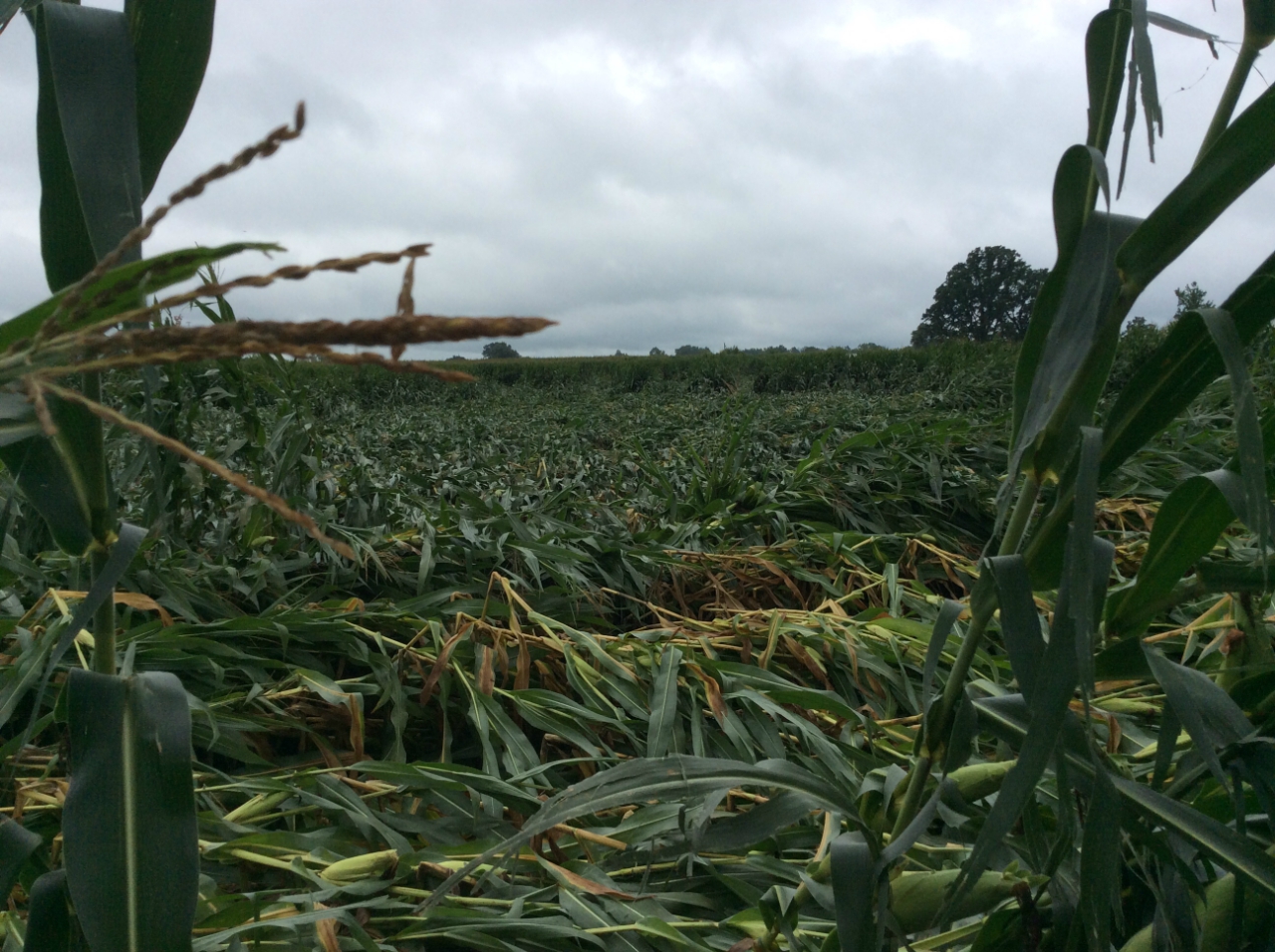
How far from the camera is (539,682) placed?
Result: 133 centimetres

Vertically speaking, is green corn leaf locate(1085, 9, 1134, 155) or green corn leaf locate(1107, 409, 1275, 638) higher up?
green corn leaf locate(1085, 9, 1134, 155)

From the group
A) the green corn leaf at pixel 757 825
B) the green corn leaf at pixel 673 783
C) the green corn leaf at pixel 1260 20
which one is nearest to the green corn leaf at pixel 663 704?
the green corn leaf at pixel 757 825

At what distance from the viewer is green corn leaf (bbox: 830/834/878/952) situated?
547 mm

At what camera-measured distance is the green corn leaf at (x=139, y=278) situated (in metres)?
0.30

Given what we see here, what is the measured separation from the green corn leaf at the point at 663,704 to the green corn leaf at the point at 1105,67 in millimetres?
876

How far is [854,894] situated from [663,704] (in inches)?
24.1

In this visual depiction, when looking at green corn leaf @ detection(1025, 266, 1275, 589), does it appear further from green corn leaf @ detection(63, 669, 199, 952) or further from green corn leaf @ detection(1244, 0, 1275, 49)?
green corn leaf @ detection(63, 669, 199, 952)

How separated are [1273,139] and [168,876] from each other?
86cm

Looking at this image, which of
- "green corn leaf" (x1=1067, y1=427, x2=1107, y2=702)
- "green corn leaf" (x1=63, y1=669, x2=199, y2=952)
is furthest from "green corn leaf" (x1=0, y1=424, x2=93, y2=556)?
"green corn leaf" (x1=1067, y1=427, x2=1107, y2=702)

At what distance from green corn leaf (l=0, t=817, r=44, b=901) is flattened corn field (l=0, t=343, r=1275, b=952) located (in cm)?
17

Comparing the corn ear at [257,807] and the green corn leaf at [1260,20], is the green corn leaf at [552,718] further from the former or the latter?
the green corn leaf at [1260,20]

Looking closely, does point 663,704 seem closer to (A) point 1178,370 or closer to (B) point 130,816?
(B) point 130,816

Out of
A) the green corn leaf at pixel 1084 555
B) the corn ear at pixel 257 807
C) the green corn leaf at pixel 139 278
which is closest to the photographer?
the green corn leaf at pixel 139 278

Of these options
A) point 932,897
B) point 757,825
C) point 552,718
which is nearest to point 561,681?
point 552,718
